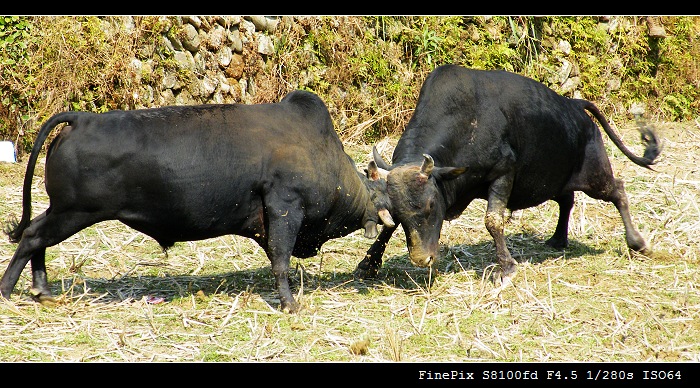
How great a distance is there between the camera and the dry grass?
5.96 metres

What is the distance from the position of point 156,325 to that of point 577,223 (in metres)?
4.92

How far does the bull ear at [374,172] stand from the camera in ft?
23.4

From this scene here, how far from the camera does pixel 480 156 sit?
757cm

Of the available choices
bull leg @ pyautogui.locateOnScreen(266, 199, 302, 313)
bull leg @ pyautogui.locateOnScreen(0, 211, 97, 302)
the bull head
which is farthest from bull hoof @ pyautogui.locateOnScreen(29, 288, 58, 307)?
the bull head

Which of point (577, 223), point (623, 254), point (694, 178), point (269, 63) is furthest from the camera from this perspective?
point (269, 63)

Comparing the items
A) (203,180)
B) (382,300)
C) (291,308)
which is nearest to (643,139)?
(382,300)

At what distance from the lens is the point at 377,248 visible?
777cm

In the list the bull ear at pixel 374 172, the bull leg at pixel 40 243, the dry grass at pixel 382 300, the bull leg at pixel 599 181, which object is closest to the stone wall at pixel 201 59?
the dry grass at pixel 382 300

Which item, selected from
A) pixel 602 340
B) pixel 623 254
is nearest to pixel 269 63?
pixel 623 254

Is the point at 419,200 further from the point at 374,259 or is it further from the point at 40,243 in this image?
the point at 40,243

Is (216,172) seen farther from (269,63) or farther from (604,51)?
(604,51)

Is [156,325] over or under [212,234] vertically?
under

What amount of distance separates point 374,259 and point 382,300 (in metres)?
0.73

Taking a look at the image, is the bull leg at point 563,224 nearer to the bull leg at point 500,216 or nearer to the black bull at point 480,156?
the black bull at point 480,156
